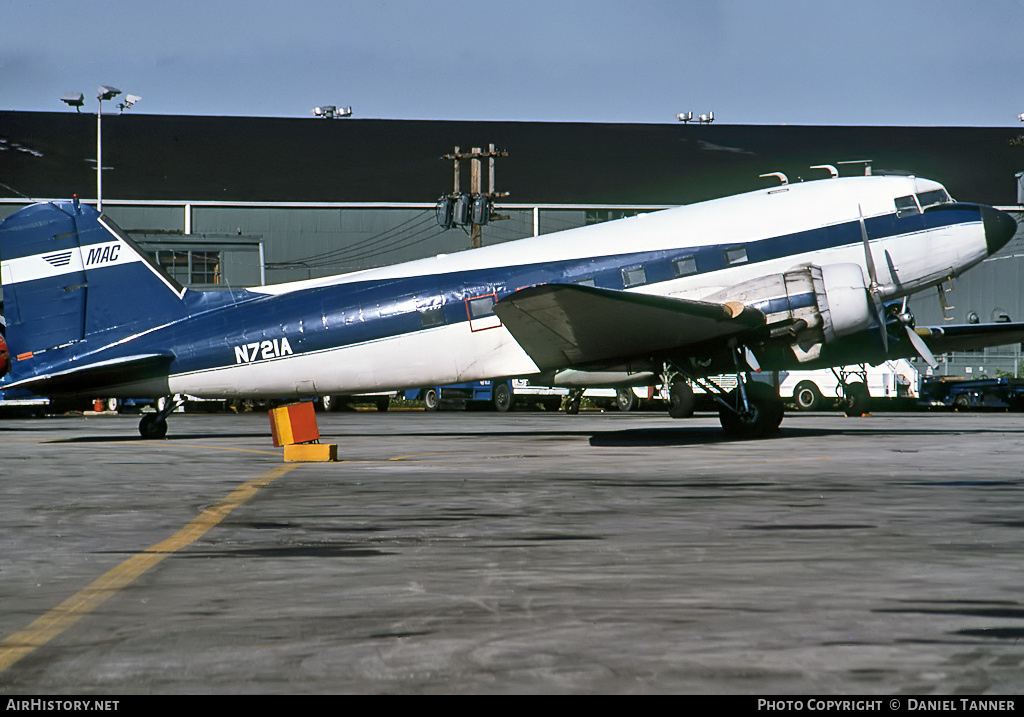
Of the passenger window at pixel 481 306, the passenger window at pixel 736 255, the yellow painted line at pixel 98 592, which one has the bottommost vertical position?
the yellow painted line at pixel 98 592

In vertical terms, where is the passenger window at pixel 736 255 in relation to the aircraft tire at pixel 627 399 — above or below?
above

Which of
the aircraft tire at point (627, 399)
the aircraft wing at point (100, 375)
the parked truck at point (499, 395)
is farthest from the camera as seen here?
the parked truck at point (499, 395)

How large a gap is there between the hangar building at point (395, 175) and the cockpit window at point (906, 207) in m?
49.2

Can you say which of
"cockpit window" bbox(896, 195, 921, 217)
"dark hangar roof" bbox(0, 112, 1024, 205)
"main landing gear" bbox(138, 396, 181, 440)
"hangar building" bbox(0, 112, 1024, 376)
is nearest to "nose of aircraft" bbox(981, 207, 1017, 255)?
"cockpit window" bbox(896, 195, 921, 217)

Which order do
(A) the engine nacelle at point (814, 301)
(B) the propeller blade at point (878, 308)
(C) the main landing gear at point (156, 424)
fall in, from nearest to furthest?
(A) the engine nacelle at point (814, 301) → (B) the propeller blade at point (878, 308) → (C) the main landing gear at point (156, 424)

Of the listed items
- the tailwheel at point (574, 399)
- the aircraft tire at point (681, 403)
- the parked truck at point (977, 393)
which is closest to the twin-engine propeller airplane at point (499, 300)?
the aircraft tire at point (681, 403)

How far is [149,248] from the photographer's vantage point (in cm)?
6144

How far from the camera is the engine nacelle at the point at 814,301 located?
68.2 ft

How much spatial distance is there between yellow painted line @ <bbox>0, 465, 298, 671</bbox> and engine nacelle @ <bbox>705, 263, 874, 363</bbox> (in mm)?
13372

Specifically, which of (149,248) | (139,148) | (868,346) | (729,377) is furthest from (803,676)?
(139,148)

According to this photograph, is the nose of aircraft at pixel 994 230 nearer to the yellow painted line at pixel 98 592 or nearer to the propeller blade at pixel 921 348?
the propeller blade at pixel 921 348

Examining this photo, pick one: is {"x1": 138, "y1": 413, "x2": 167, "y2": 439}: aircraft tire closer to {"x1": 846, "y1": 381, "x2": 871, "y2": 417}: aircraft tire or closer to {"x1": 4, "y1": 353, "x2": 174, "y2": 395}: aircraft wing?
{"x1": 4, "y1": 353, "x2": 174, "y2": 395}: aircraft wing
